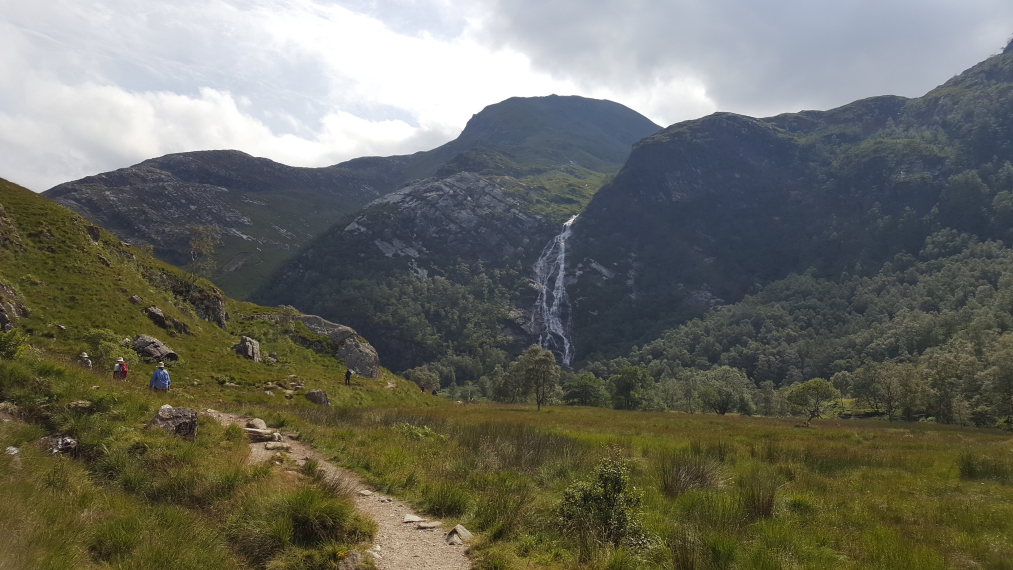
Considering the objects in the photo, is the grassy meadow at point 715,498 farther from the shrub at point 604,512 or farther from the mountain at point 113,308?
the mountain at point 113,308

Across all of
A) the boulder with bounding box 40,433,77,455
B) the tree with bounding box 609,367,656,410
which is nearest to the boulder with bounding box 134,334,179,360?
the boulder with bounding box 40,433,77,455

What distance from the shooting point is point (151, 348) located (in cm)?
2770

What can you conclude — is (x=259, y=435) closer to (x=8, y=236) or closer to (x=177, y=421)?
(x=177, y=421)

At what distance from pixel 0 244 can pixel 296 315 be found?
32.6 metres

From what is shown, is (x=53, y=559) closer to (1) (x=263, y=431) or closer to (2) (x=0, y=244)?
(1) (x=263, y=431)

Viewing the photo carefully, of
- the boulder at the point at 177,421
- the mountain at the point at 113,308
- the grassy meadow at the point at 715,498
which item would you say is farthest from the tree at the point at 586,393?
the boulder at the point at 177,421

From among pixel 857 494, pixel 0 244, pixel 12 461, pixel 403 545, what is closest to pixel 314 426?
pixel 12 461

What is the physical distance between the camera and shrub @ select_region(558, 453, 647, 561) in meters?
8.36

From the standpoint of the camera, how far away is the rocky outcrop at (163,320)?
31.7 meters

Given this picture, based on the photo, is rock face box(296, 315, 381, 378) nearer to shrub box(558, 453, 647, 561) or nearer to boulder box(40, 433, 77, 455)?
boulder box(40, 433, 77, 455)

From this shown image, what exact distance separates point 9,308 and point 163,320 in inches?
383

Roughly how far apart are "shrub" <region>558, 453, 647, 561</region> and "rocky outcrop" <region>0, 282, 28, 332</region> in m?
27.0

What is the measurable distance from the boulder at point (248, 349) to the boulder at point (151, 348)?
766 centimetres

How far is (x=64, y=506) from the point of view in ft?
23.0
